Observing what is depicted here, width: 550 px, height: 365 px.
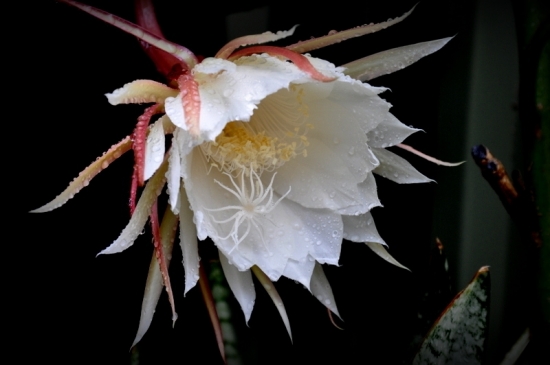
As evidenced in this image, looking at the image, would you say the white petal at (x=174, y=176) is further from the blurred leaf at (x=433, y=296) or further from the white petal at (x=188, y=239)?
the blurred leaf at (x=433, y=296)

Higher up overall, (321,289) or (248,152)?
(248,152)

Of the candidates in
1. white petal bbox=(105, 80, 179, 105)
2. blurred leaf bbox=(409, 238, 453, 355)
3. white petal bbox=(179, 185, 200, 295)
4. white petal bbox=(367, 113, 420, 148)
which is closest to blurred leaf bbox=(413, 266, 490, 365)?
blurred leaf bbox=(409, 238, 453, 355)

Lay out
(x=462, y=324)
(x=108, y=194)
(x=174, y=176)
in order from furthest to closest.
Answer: (x=108, y=194) < (x=462, y=324) < (x=174, y=176)

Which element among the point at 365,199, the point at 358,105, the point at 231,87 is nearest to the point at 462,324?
the point at 365,199

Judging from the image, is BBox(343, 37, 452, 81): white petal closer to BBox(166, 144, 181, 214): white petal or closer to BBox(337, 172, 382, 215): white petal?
BBox(337, 172, 382, 215): white petal

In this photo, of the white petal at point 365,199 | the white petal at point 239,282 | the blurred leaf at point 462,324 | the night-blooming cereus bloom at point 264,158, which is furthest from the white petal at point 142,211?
the blurred leaf at point 462,324

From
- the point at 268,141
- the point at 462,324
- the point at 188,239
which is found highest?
the point at 268,141

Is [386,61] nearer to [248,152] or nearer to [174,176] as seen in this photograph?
[248,152]
